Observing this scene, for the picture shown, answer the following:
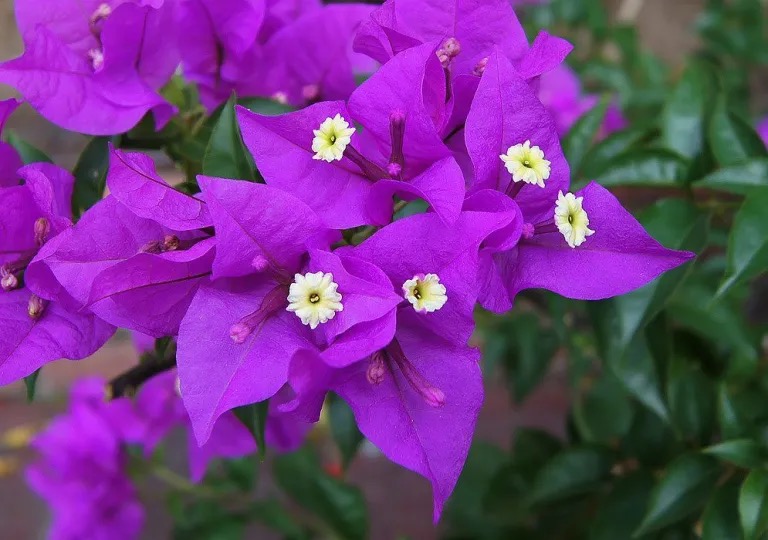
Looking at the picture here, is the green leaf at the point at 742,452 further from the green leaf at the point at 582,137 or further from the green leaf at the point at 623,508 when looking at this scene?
the green leaf at the point at 582,137

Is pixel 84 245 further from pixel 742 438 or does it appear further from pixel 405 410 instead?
pixel 742 438

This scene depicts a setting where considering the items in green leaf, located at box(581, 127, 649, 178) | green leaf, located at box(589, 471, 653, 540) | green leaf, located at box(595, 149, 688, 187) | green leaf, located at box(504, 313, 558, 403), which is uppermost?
green leaf, located at box(595, 149, 688, 187)

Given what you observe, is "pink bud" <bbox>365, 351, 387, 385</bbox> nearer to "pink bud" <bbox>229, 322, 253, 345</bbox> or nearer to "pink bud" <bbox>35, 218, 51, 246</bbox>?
"pink bud" <bbox>229, 322, 253, 345</bbox>

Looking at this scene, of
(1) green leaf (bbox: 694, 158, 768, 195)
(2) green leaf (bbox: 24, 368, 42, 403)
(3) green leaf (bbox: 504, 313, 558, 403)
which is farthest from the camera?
(3) green leaf (bbox: 504, 313, 558, 403)

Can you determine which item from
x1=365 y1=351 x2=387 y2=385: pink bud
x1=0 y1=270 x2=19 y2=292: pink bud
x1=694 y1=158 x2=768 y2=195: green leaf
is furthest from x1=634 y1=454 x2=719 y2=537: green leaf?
x1=0 y1=270 x2=19 y2=292: pink bud

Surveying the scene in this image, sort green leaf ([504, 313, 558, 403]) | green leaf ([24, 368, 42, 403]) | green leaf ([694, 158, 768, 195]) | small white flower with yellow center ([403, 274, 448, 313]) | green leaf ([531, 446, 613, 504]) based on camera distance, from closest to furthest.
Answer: small white flower with yellow center ([403, 274, 448, 313]) → green leaf ([24, 368, 42, 403]) → green leaf ([694, 158, 768, 195]) → green leaf ([531, 446, 613, 504]) → green leaf ([504, 313, 558, 403])

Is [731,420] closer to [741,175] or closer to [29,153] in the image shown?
[741,175]

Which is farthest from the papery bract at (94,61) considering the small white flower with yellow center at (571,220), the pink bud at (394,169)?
the small white flower with yellow center at (571,220)

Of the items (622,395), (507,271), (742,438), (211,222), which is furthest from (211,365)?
(622,395)
